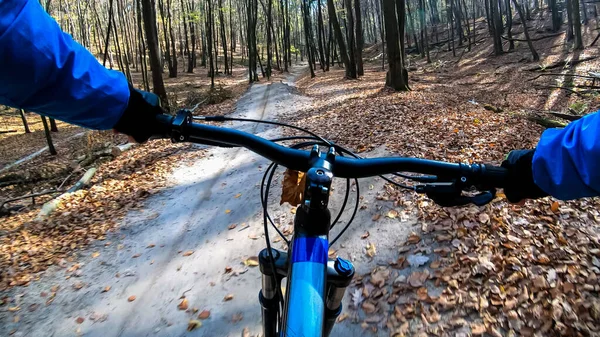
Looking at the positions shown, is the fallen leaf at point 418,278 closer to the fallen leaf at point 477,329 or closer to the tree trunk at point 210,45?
the fallen leaf at point 477,329

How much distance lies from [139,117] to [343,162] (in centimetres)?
84

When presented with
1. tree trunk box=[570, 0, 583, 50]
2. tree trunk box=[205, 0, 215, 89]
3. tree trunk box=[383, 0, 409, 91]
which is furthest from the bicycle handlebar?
tree trunk box=[570, 0, 583, 50]

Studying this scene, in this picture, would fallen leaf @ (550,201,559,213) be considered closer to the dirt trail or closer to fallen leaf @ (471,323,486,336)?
the dirt trail

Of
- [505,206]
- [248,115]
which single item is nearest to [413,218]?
[505,206]

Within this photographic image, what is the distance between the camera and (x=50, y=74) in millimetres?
1202

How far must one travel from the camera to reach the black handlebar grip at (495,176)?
1.41 m

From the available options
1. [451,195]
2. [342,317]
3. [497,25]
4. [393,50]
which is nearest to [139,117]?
[451,195]

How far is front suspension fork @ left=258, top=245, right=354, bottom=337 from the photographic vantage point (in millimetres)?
1360

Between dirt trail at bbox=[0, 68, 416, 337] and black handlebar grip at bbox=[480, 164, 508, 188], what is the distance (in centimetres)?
226

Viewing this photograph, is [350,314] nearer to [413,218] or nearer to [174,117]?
[413,218]

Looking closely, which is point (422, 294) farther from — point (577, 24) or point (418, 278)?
point (577, 24)

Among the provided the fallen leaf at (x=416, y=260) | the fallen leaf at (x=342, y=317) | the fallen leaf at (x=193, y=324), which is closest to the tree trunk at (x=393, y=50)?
the fallen leaf at (x=416, y=260)

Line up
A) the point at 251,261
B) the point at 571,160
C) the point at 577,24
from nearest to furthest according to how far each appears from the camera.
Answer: the point at 571,160, the point at 251,261, the point at 577,24

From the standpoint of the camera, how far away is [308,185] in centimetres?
115
